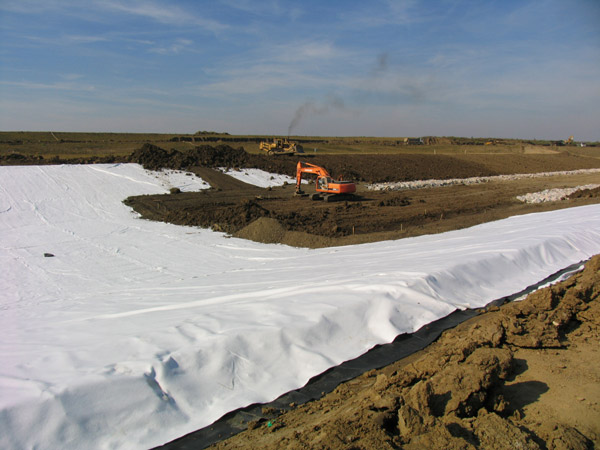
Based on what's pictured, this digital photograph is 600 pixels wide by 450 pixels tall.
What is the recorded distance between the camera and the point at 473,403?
353 cm

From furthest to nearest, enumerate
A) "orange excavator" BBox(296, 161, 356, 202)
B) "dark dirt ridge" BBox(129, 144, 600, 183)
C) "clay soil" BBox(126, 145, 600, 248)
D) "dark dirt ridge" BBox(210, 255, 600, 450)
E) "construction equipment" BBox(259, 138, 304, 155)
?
"construction equipment" BBox(259, 138, 304, 155) < "dark dirt ridge" BBox(129, 144, 600, 183) < "orange excavator" BBox(296, 161, 356, 202) < "clay soil" BBox(126, 145, 600, 248) < "dark dirt ridge" BBox(210, 255, 600, 450)

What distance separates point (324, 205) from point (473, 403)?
55.0ft

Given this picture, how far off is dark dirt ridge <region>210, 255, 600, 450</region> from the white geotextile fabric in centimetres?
68

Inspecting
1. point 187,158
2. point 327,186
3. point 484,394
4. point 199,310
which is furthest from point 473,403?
point 187,158

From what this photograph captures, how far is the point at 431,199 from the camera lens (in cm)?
2300

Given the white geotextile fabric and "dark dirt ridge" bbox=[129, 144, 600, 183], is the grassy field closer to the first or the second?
"dark dirt ridge" bbox=[129, 144, 600, 183]

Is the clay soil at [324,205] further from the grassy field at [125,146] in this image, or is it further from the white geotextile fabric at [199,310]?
the grassy field at [125,146]

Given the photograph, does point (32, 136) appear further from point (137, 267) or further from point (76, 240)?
point (137, 267)

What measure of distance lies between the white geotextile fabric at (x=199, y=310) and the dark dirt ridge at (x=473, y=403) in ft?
2.24

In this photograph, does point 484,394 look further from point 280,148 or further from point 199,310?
point 280,148

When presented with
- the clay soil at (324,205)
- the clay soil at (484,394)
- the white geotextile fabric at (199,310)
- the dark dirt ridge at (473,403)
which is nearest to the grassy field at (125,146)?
the clay soil at (324,205)

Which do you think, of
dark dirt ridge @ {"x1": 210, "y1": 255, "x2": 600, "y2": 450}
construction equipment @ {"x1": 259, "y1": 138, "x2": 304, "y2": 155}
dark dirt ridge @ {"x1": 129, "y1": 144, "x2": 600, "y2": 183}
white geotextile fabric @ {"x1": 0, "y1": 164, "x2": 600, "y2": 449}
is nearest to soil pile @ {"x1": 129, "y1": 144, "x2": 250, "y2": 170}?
dark dirt ridge @ {"x1": 129, "y1": 144, "x2": 600, "y2": 183}

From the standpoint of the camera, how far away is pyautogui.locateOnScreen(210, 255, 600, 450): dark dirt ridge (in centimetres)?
317

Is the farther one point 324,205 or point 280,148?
point 280,148
